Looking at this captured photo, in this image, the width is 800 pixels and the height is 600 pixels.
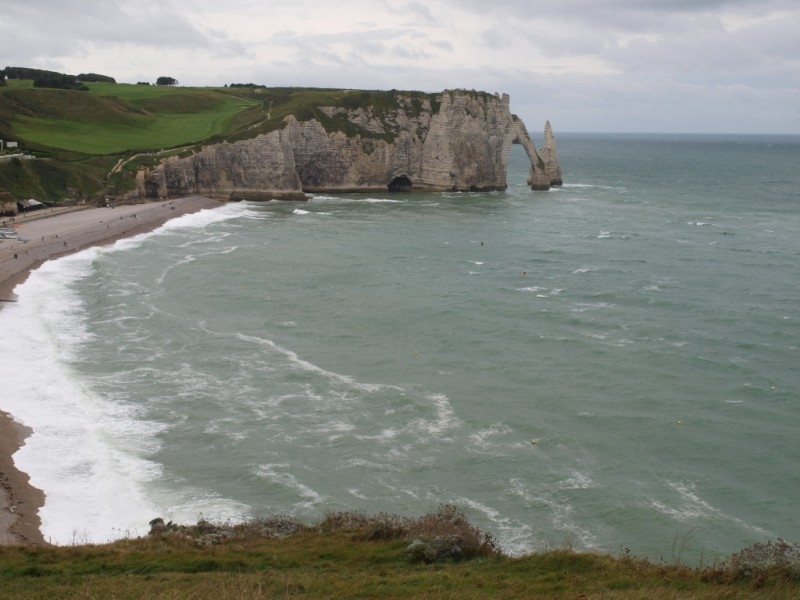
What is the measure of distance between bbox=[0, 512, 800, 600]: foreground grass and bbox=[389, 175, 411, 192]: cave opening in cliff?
94222 millimetres

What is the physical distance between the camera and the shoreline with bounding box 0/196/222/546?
24.2 meters

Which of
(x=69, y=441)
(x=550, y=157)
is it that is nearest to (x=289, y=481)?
(x=69, y=441)

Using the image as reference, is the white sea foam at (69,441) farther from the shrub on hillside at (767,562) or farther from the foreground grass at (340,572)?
the shrub on hillside at (767,562)

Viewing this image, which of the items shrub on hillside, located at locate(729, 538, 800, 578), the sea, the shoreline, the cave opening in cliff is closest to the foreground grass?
shrub on hillside, located at locate(729, 538, 800, 578)

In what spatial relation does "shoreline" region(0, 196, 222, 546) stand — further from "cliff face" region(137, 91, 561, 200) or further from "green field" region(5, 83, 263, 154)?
"green field" region(5, 83, 263, 154)

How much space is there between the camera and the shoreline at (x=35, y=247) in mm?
24234

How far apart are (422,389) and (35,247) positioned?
41.5 m

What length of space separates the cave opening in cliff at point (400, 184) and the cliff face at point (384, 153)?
139 mm

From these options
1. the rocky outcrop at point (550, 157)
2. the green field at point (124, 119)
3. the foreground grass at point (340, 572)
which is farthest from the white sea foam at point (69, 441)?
the rocky outcrop at point (550, 157)

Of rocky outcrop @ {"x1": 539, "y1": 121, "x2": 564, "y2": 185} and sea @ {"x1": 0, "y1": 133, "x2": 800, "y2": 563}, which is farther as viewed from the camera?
rocky outcrop @ {"x1": 539, "y1": 121, "x2": 564, "y2": 185}

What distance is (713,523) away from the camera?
82.6 ft

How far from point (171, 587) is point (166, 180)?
3218 inches

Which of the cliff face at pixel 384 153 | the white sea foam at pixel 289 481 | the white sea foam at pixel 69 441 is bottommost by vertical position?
the white sea foam at pixel 289 481

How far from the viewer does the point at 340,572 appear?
18656 mm
